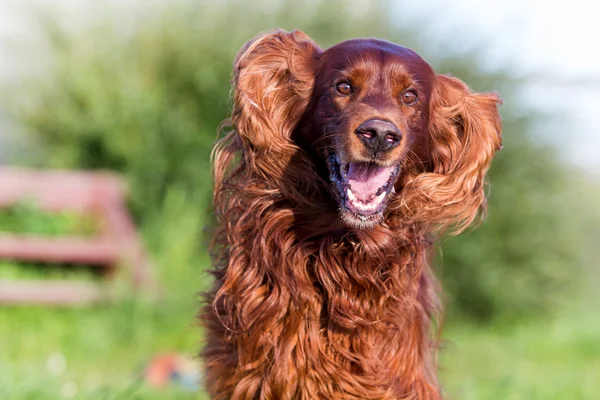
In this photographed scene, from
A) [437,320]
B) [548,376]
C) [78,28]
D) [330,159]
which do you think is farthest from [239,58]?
[78,28]

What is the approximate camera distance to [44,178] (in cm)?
894

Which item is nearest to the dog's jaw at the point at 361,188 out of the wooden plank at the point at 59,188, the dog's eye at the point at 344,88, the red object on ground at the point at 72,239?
the dog's eye at the point at 344,88

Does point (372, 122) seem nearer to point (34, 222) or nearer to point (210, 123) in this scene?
point (34, 222)

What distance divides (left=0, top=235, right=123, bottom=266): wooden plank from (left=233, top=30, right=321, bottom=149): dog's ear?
5.26 m

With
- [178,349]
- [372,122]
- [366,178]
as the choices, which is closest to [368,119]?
A: [372,122]

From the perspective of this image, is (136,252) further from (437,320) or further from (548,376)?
(437,320)

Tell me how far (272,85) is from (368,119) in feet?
1.92

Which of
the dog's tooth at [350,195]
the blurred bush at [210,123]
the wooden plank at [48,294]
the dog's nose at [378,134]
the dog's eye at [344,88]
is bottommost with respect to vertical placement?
the wooden plank at [48,294]

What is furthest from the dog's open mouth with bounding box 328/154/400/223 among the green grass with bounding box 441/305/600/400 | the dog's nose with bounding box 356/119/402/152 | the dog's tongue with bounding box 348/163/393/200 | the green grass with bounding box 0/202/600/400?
the green grass with bounding box 441/305/600/400

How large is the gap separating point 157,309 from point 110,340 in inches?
20.5

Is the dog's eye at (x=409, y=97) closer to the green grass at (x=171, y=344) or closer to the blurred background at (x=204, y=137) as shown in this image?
the green grass at (x=171, y=344)

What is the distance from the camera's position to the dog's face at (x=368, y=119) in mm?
2959

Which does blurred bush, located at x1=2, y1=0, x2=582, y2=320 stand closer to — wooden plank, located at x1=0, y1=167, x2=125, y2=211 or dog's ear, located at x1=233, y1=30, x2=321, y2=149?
wooden plank, located at x1=0, y1=167, x2=125, y2=211

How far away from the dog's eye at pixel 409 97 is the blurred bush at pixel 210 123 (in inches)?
245
